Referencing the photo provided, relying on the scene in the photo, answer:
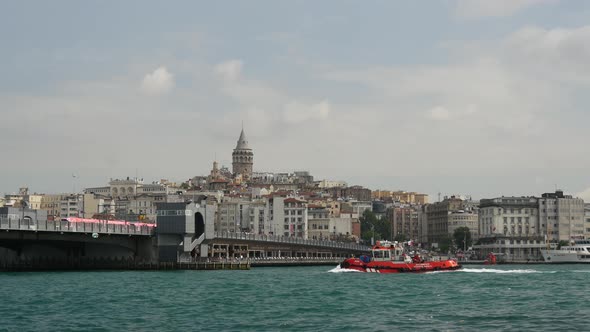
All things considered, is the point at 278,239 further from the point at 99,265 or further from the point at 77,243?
the point at 77,243

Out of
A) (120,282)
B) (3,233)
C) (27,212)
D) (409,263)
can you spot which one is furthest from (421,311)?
(27,212)

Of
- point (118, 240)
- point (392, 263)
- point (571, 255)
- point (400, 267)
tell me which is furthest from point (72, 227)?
point (571, 255)

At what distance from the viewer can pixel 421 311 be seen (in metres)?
58.2

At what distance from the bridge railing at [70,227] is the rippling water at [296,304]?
46.1ft

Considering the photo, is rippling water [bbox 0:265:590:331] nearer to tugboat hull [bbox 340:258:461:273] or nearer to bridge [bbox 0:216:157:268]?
tugboat hull [bbox 340:258:461:273]

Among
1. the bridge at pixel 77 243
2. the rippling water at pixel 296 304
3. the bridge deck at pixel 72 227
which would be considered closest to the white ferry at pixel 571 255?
the bridge at pixel 77 243

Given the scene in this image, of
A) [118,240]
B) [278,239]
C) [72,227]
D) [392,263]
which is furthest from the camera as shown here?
[278,239]

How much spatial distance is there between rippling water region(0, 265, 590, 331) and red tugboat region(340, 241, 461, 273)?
12.3m

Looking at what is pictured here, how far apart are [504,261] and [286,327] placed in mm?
145502

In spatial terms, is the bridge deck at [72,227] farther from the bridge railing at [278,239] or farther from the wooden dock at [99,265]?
the bridge railing at [278,239]

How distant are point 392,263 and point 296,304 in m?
43.2

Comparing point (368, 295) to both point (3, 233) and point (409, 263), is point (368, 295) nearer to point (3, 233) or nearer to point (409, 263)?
point (409, 263)

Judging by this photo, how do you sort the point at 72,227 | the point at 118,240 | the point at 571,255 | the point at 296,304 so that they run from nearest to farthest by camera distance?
1. the point at 296,304
2. the point at 72,227
3. the point at 118,240
4. the point at 571,255

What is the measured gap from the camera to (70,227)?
112 metres
